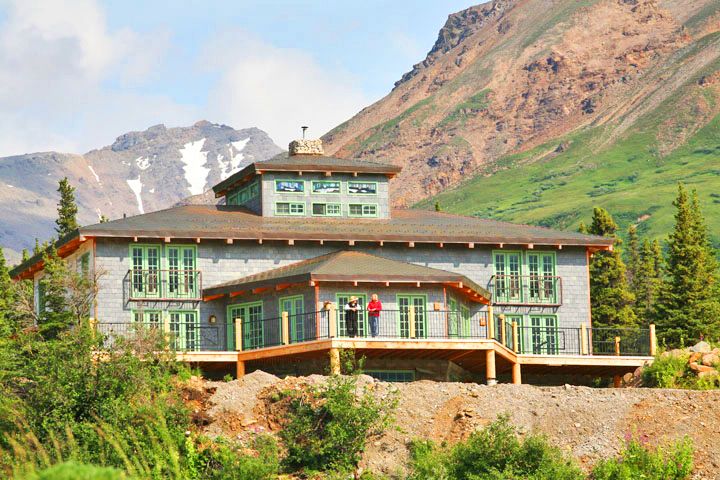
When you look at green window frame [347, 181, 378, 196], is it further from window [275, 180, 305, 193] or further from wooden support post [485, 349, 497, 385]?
wooden support post [485, 349, 497, 385]

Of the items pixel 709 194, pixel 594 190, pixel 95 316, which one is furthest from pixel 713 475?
pixel 594 190

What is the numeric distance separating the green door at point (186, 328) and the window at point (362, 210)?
721cm

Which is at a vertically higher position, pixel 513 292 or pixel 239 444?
pixel 513 292

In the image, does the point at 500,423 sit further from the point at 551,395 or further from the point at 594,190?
the point at 594,190

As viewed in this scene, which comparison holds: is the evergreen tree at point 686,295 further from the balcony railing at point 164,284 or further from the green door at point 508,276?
the balcony railing at point 164,284

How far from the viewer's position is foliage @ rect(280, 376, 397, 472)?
1293 inches

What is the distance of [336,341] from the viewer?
128ft

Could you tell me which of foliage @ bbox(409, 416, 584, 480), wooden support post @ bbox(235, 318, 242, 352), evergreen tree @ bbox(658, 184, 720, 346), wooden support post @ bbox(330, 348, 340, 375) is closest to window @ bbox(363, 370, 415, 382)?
wooden support post @ bbox(330, 348, 340, 375)

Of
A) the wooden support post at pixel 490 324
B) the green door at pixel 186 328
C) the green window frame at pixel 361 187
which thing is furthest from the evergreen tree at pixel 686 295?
the green door at pixel 186 328

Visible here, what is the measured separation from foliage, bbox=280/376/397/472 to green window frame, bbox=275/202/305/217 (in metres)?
13.0

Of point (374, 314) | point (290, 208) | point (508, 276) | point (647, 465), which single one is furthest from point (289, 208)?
point (647, 465)

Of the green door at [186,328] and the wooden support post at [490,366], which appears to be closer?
the wooden support post at [490,366]

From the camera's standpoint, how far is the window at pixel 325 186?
47.2 m

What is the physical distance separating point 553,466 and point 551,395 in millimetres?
4934
